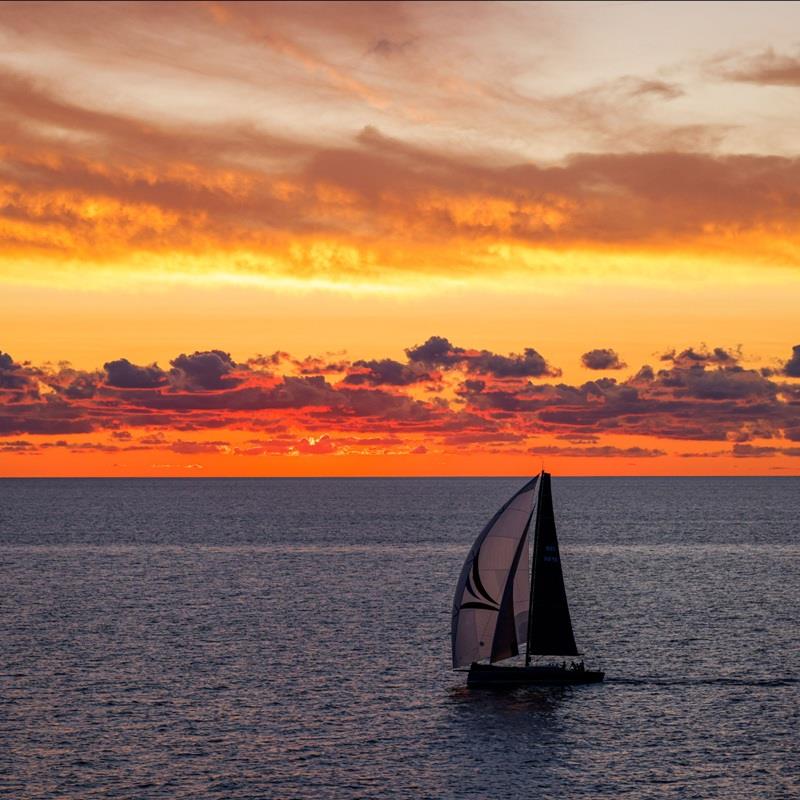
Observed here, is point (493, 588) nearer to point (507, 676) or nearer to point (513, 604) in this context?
point (513, 604)

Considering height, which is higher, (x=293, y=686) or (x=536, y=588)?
(x=536, y=588)

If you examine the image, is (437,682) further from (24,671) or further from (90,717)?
(24,671)

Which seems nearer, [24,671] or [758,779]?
[758,779]

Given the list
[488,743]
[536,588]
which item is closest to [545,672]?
[536,588]

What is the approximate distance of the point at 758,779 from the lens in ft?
185

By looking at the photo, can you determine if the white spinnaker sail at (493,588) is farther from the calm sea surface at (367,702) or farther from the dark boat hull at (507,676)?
the calm sea surface at (367,702)

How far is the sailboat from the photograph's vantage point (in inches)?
2849

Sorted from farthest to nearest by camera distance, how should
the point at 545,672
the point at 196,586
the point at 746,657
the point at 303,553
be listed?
1. the point at 303,553
2. the point at 196,586
3. the point at 746,657
4. the point at 545,672

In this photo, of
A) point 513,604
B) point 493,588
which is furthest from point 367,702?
point 513,604

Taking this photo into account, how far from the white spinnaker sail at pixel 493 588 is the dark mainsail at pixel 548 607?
1.19 m

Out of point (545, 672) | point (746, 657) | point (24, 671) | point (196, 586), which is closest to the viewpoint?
point (545, 672)

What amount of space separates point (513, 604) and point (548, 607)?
9.53ft

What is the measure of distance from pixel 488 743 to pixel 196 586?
78.5 m

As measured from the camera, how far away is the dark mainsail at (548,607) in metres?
74.5
